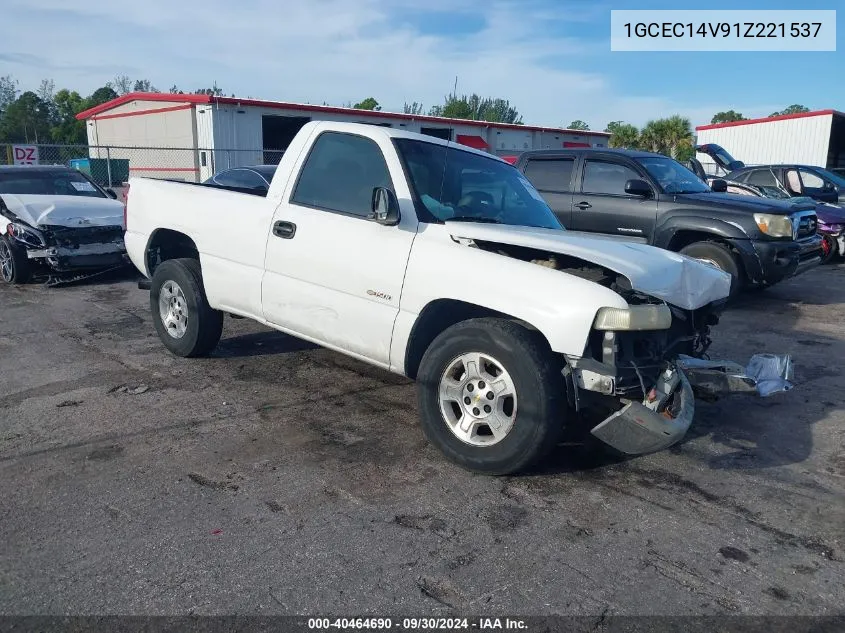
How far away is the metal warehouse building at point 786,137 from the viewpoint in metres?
29.7

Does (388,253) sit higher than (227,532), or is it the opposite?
(388,253)

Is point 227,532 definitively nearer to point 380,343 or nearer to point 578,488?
point 380,343

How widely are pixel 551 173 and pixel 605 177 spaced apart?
805mm

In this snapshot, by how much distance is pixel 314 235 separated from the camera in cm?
500

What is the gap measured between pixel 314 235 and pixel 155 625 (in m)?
2.84

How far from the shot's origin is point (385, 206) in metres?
4.46

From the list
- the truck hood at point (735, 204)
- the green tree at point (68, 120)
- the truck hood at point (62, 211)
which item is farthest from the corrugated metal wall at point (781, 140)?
the green tree at point (68, 120)

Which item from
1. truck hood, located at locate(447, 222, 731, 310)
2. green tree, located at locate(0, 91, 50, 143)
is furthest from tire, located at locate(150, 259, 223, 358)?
green tree, located at locate(0, 91, 50, 143)

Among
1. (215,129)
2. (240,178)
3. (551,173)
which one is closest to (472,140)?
(215,129)

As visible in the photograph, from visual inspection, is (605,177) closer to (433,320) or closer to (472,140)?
(433,320)

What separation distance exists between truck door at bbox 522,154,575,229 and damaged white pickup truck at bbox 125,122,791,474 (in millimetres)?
4505

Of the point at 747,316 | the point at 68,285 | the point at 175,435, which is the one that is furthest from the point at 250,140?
the point at 175,435

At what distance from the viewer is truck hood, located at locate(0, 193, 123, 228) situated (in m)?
9.86

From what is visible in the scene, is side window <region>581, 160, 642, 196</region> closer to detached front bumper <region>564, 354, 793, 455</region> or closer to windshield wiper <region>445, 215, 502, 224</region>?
windshield wiper <region>445, 215, 502, 224</region>
